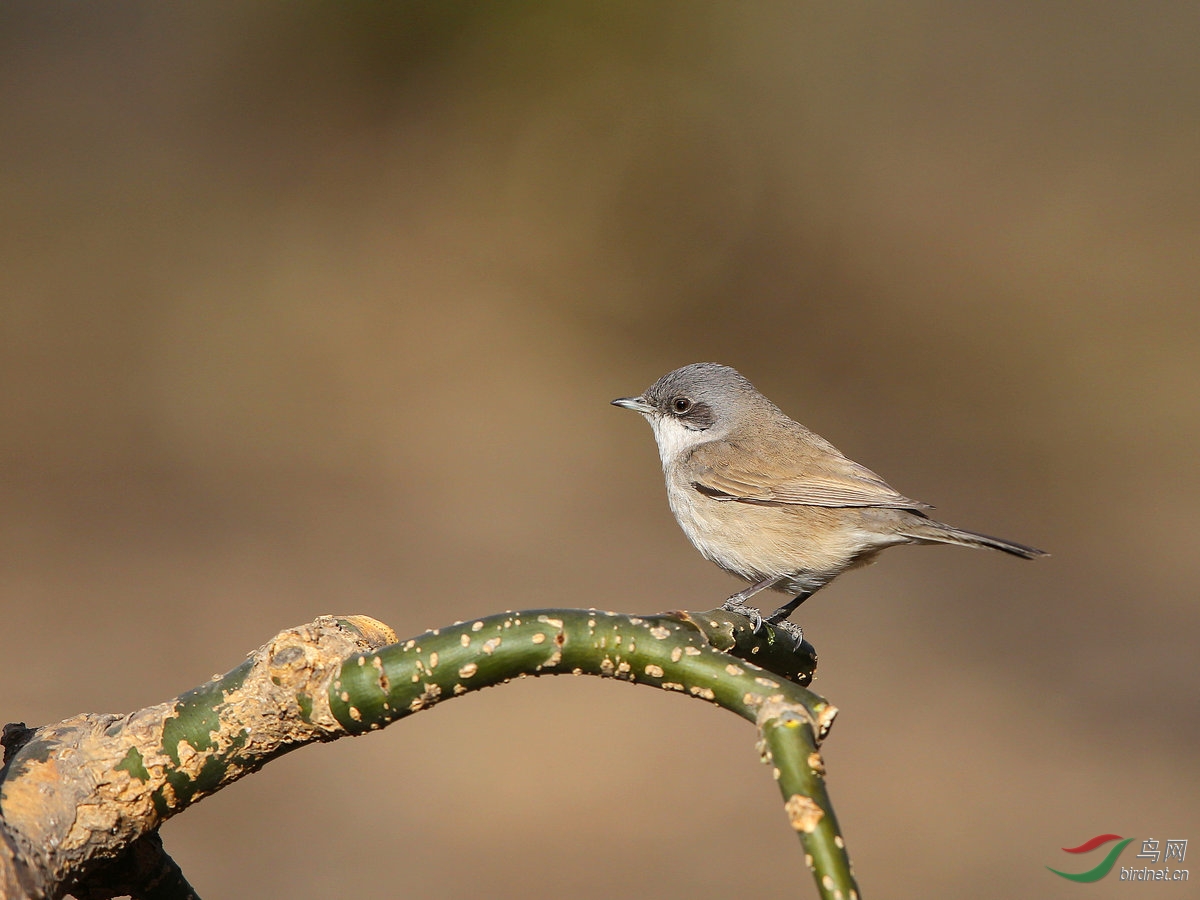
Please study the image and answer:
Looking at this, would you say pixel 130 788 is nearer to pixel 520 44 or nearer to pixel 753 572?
pixel 753 572

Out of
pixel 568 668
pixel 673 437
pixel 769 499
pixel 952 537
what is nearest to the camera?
pixel 568 668

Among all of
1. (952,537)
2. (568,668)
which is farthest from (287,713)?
(952,537)

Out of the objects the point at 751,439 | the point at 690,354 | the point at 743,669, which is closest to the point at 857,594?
the point at 690,354

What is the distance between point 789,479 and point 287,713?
9.73 feet

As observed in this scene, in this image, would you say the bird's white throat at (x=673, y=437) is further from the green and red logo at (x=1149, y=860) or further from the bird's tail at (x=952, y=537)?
the green and red logo at (x=1149, y=860)

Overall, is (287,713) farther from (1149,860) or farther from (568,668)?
(1149,860)

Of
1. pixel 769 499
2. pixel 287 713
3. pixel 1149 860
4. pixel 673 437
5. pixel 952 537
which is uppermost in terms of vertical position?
pixel 673 437

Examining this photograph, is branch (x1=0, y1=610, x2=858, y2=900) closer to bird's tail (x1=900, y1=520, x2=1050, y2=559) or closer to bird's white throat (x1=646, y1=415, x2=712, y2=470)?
bird's tail (x1=900, y1=520, x2=1050, y2=559)

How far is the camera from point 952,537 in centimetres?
359

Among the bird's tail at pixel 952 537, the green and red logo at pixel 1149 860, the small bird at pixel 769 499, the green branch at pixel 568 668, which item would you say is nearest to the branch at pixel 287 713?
the green branch at pixel 568 668

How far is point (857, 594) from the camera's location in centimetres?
1066

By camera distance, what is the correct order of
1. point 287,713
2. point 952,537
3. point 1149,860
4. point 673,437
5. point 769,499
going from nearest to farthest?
point 287,713, point 952,537, point 769,499, point 673,437, point 1149,860

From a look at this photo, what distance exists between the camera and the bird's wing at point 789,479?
4055mm

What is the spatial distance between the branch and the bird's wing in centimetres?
247
